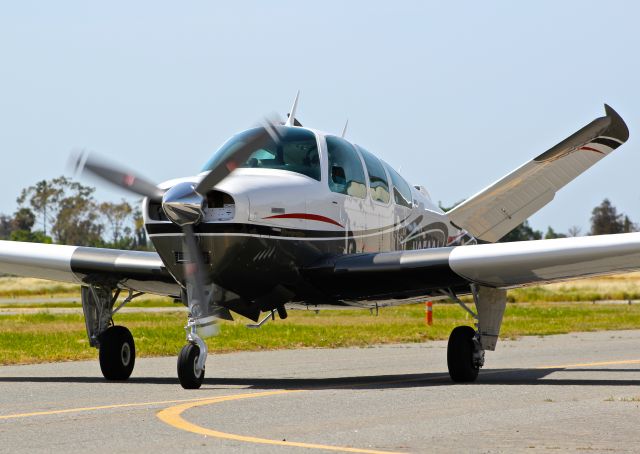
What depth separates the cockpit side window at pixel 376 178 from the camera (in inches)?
625

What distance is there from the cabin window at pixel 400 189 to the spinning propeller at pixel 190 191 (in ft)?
10.0

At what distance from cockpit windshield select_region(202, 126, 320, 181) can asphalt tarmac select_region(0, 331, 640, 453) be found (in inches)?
108

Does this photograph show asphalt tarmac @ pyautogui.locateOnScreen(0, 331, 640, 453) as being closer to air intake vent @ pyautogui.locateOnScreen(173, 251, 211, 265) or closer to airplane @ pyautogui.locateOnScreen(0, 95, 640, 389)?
airplane @ pyautogui.locateOnScreen(0, 95, 640, 389)

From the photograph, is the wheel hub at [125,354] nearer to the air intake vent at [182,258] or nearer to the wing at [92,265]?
the wing at [92,265]

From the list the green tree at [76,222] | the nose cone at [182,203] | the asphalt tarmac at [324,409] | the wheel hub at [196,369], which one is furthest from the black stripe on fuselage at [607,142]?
the green tree at [76,222]

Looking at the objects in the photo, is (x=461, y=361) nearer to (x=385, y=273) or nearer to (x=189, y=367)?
(x=385, y=273)

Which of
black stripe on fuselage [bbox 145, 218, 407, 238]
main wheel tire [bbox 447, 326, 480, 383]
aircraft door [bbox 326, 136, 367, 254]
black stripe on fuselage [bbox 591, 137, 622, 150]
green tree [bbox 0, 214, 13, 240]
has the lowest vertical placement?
main wheel tire [bbox 447, 326, 480, 383]

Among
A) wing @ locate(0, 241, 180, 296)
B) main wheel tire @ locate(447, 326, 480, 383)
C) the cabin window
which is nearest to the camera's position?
main wheel tire @ locate(447, 326, 480, 383)

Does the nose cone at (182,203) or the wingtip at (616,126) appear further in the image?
the wingtip at (616,126)

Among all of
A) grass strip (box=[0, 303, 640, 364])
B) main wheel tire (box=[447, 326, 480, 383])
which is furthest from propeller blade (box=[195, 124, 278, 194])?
grass strip (box=[0, 303, 640, 364])

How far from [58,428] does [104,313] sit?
716cm

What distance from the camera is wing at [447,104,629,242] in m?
16.6

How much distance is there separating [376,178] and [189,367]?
13.8ft

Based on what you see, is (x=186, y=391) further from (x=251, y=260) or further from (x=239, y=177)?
(x=239, y=177)
